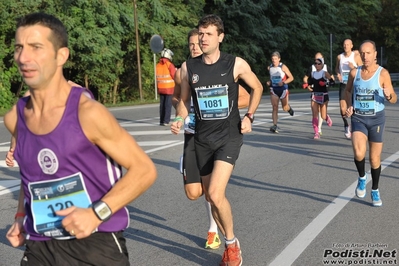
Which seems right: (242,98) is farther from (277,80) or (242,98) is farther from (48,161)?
(277,80)

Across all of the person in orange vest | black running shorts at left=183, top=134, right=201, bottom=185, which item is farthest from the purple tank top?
the person in orange vest

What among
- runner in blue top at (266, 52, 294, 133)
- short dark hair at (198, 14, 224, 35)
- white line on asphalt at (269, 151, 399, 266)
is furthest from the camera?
runner in blue top at (266, 52, 294, 133)

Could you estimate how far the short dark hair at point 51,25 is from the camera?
299 centimetres

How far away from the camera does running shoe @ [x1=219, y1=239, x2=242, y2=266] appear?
553 centimetres

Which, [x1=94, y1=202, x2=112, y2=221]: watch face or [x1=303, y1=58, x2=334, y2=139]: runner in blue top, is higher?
[x1=94, y1=202, x2=112, y2=221]: watch face

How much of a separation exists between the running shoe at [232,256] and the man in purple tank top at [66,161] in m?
2.40

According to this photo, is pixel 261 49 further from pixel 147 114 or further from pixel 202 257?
pixel 202 257

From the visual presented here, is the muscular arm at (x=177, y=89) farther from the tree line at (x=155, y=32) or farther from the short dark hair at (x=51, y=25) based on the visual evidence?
the tree line at (x=155, y=32)

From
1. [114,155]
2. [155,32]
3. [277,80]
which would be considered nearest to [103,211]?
[114,155]

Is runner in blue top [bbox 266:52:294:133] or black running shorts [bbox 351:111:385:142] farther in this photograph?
runner in blue top [bbox 266:52:294:133]

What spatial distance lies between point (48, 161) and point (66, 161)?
0.27 ft

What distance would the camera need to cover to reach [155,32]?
113 feet

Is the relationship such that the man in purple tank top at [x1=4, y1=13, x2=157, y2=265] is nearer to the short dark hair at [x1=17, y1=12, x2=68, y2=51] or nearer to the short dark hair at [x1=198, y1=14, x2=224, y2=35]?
the short dark hair at [x1=17, y1=12, x2=68, y2=51]

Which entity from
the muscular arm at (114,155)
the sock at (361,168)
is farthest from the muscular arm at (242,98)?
the muscular arm at (114,155)
